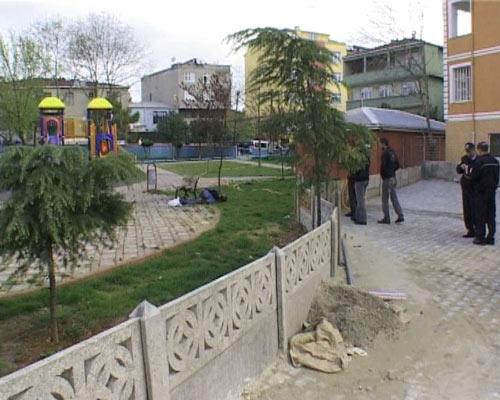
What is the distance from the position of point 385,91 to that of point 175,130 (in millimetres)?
22330

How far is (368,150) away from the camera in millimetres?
9414

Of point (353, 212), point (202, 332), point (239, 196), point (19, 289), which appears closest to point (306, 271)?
point (202, 332)

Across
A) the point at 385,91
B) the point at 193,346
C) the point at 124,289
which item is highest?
the point at 385,91

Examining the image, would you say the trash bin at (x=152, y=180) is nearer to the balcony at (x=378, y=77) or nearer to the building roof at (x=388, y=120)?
the building roof at (x=388, y=120)

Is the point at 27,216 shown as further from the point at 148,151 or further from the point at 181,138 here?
the point at 181,138

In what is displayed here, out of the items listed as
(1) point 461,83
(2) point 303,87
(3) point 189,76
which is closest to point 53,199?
(2) point 303,87

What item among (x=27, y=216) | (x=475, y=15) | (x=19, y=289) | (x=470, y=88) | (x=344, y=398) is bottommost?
(x=344, y=398)

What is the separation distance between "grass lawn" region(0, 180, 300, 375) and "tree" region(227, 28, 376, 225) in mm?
1994

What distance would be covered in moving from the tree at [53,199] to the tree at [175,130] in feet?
177

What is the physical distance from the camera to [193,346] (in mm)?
3732

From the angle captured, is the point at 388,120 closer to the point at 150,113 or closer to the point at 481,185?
the point at 481,185

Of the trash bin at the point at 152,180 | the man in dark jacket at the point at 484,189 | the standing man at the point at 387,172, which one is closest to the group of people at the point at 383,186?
the standing man at the point at 387,172

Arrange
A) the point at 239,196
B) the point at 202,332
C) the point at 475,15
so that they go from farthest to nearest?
the point at 475,15
the point at 239,196
the point at 202,332

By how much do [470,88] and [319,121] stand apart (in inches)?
912
